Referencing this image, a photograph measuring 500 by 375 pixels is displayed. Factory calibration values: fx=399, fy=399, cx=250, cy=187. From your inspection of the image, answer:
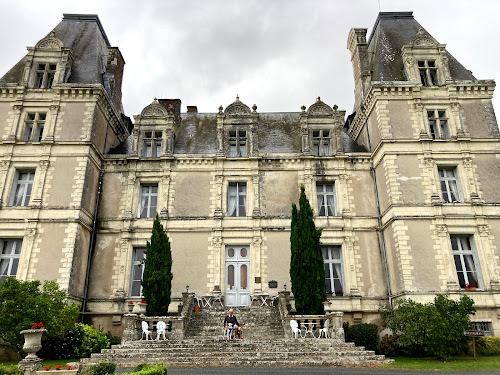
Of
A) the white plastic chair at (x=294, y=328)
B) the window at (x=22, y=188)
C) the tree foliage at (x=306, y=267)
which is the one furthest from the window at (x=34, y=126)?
the white plastic chair at (x=294, y=328)

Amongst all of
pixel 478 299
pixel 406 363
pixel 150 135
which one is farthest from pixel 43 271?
pixel 478 299

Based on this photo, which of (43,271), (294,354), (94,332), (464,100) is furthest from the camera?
(464,100)

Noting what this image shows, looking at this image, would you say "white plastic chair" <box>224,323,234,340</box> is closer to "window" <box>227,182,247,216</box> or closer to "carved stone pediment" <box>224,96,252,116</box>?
"window" <box>227,182,247,216</box>

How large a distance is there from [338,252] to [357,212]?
6.86 feet

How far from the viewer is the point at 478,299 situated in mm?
15742

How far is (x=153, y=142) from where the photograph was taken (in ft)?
66.4

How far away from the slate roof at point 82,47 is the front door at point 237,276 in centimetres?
1099

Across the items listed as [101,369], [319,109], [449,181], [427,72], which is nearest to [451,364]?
[449,181]

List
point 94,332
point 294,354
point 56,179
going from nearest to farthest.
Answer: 1. point 294,354
2. point 94,332
3. point 56,179

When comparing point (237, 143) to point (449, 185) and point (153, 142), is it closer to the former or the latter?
point (153, 142)

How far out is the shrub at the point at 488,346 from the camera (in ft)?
45.4

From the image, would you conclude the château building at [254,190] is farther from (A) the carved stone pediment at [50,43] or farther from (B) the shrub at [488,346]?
(B) the shrub at [488,346]

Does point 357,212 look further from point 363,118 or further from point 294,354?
point 294,354

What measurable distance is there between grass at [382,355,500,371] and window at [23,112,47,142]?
1738 cm
